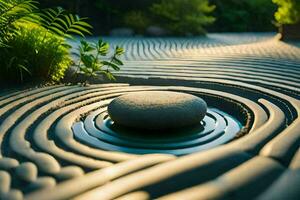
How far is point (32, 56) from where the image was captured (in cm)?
454

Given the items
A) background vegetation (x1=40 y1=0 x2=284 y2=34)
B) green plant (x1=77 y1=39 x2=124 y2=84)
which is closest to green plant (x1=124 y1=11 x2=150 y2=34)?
background vegetation (x1=40 y1=0 x2=284 y2=34)

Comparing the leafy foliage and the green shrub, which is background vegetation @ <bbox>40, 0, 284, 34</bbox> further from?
the leafy foliage

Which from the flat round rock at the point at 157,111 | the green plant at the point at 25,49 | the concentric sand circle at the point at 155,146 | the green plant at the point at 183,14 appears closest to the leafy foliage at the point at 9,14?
the green plant at the point at 25,49

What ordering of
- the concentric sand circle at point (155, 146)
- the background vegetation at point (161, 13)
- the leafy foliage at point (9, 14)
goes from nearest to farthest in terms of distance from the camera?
the concentric sand circle at point (155, 146)
the leafy foliage at point (9, 14)
the background vegetation at point (161, 13)

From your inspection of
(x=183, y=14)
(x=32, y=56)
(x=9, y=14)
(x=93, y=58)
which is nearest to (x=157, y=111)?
(x=93, y=58)

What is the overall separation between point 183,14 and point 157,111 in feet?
32.5

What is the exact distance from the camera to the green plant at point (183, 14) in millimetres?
12344

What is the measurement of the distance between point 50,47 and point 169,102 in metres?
2.04

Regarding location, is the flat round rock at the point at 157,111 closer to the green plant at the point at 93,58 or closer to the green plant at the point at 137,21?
the green plant at the point at 93,58

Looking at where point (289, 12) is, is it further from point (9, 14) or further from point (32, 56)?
point (9, 14)

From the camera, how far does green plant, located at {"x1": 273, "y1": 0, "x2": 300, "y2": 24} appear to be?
384 inches

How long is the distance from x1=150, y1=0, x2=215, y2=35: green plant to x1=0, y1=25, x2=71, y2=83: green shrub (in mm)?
7953

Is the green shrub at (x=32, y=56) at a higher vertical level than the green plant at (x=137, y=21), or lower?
lower

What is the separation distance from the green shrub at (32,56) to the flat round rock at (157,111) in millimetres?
1559
